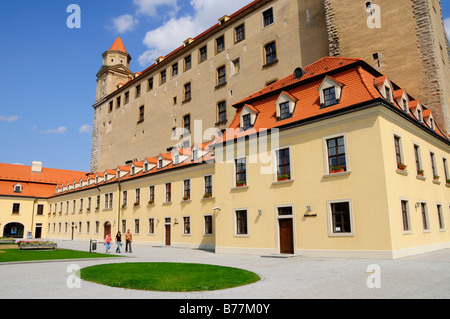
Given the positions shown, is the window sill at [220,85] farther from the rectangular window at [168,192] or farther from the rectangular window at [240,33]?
the rectangular window at [168,192]

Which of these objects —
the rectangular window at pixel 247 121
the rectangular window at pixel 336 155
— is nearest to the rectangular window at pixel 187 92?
the rectangular window at pixel 247 121

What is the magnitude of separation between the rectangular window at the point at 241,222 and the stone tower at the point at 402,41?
1437cm

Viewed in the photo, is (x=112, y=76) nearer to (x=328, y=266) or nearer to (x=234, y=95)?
(x=234, y=95)

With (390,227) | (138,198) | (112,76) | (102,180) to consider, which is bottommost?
(390,227)

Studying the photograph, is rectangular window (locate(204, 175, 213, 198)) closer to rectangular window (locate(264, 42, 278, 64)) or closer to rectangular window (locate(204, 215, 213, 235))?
rectangular window (locate(204, 215, 213, 235))

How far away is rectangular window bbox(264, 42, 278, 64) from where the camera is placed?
3164cm

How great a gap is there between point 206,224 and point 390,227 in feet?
49.8

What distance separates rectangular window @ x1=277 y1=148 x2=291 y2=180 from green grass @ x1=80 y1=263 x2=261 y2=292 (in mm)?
8525

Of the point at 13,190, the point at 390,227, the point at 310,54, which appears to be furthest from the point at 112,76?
the point at 390,227

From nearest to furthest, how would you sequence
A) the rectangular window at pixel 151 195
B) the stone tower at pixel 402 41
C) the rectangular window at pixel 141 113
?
the stone tower at pixel 402 41 < the rectangular window at pixel 151 195 < the rectangular window at pixel 141 113

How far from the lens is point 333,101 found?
734 inches

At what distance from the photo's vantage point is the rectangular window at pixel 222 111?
35.3m

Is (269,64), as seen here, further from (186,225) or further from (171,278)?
(171,278)

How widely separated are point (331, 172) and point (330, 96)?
423 centimetres
